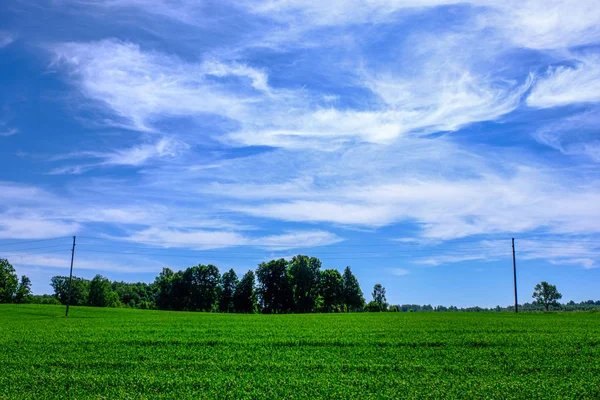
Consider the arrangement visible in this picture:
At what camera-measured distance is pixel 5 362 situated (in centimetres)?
2258

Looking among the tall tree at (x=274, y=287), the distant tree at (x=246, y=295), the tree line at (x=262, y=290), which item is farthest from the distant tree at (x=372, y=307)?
the distant tree at (x=246, y=295)

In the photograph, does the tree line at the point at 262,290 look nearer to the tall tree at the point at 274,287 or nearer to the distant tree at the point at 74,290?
the tall tree at the point at 274,287

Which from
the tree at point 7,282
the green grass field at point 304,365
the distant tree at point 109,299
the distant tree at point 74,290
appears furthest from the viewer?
the distant tree at point 74,290

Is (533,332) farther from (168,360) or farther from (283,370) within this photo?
(168,360)

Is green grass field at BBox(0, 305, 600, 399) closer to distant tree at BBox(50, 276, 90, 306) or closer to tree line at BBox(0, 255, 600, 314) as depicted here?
tree line at BBox(0, 255, 600, 314)

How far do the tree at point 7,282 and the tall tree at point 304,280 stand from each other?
74433mm

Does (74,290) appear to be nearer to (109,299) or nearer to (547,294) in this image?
(109,299)

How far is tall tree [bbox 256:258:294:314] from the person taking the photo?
403 ft

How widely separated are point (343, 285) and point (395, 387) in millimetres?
111820

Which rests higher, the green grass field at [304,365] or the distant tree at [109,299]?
the green grass field at [304,365]

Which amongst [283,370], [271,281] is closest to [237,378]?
[283,370]

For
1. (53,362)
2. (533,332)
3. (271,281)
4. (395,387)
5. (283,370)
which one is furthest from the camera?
(271,281)

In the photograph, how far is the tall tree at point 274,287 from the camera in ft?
403

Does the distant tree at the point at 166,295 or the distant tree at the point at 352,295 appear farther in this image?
the distant tree at the point at 166,295
